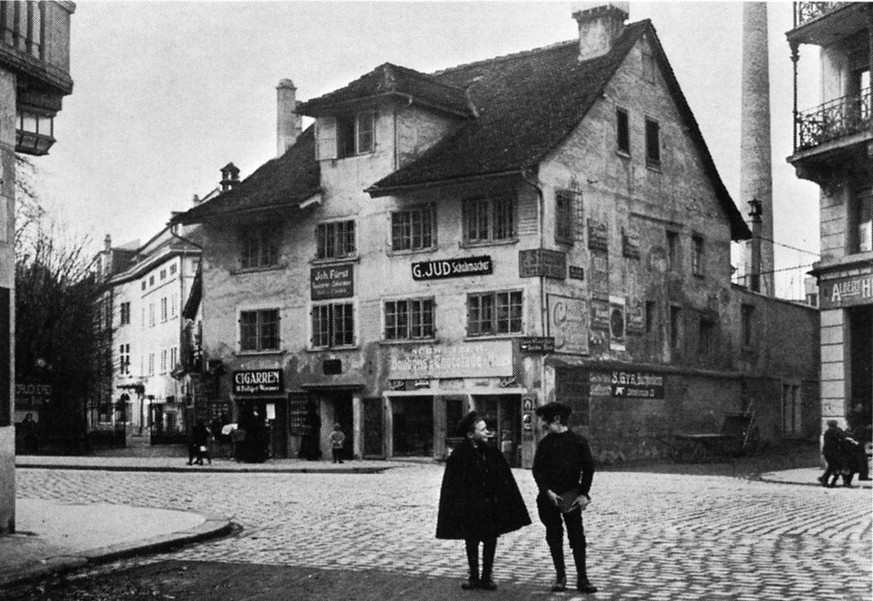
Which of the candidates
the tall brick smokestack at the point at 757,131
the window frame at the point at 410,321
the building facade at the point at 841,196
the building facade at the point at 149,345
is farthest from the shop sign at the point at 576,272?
the building facade at the point at 149,345

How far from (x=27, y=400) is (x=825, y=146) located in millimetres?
31080

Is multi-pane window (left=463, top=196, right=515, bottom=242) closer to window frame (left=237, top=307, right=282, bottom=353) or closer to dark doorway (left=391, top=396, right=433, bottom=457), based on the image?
dark doorway (left=391, top=396, right=433, bottom=457)

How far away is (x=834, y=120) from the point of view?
1100 inches

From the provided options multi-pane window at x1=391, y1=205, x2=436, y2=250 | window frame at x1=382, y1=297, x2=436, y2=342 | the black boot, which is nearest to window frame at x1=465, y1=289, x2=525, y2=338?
window frame at x1=382, y1=297, x2=436, y2=342

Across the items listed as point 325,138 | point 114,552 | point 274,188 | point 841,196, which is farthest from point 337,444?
point 114,552

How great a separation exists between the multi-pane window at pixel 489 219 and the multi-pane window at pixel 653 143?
21.1ft

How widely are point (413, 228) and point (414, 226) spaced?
0.22 feet

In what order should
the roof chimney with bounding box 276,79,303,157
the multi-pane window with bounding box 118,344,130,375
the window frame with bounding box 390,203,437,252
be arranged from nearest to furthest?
1. the window frame with bounding box 390,203,437,252
2. the roof chimney with bounding box 276,79,303,157
3. the multi-pane window with bounding box 118,344,130,375

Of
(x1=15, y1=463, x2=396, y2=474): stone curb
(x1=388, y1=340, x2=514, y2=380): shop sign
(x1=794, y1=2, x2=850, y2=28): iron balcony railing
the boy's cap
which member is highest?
(x1=794, y1=2, x2=850, y2=28): iron balcony railing

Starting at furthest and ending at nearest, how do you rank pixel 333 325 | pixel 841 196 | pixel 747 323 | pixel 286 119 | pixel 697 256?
pixel 286 119 < pixel 747 323 < pixel 697 256 < pixel 333 325 < pixel 841 196

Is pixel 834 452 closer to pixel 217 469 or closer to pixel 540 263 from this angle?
pixel 540 263

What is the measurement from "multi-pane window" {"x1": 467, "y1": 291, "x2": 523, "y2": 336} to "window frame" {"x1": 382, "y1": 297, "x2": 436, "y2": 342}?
1.31 m

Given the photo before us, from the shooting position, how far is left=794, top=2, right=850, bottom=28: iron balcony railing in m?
27.2

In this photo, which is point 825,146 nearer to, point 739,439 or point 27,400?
point 739,439
